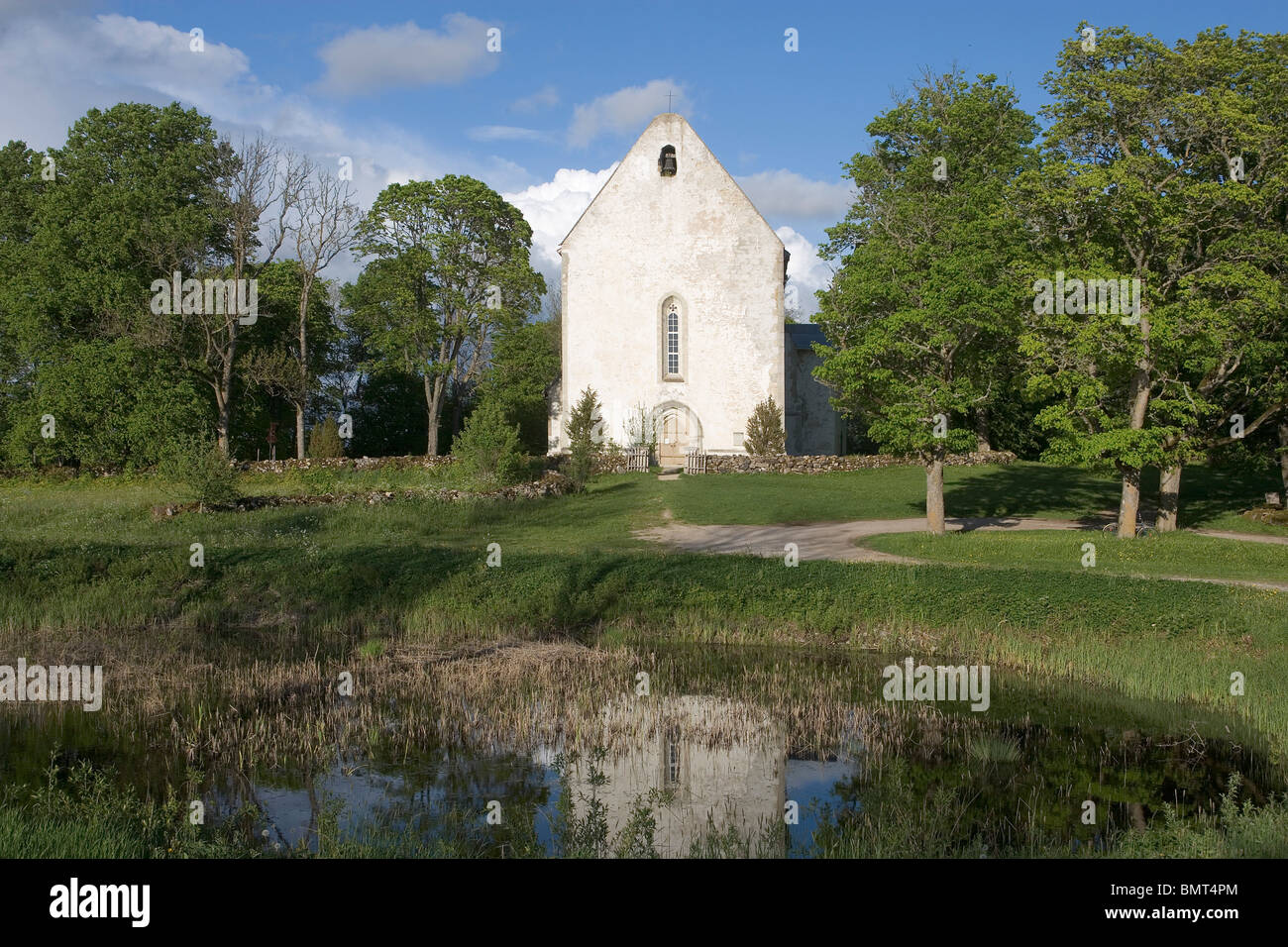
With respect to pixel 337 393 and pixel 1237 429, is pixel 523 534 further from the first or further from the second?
pixel 337 393

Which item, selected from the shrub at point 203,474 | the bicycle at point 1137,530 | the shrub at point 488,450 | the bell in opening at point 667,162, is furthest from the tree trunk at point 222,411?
the bicycle at point 1137,530

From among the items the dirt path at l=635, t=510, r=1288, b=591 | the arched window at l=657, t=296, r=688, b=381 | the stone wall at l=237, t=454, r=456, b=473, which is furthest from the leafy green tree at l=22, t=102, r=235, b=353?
the dirt path at l=635, t=510, r=1288, b=591

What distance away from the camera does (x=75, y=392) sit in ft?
132

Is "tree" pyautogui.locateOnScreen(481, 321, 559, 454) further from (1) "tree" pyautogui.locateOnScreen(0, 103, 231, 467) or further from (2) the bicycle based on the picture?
(2) the bicycle

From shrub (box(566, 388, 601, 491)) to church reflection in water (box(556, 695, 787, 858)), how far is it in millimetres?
22748

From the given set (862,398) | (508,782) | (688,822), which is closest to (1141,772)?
(688,822)

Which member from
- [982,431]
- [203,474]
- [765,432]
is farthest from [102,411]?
[982,431]

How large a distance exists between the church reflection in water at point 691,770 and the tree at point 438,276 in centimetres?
3579

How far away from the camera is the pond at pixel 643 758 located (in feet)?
28.1

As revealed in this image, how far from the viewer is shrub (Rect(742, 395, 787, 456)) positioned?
143ft

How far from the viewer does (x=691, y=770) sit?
10.5 meters

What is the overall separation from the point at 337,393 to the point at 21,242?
17129mm

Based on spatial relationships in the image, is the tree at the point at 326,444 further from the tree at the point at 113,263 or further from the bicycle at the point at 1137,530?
the bicycle at the point at 1137,530

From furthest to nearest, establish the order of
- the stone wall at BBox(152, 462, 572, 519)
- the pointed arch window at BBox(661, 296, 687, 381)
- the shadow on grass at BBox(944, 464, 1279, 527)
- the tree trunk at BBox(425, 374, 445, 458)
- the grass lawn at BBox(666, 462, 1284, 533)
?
the tree trunk at BBox(425, 374, 445, 458) → the pointed arch window at BBox(661, 296, 687, 381) → the shadow on grass at BBox(944, 464, 1279, 527) → the grass lawn at BBox(666, 462, 1284, 533) → the stone wall at BBox(152, 462, 572, 519)
